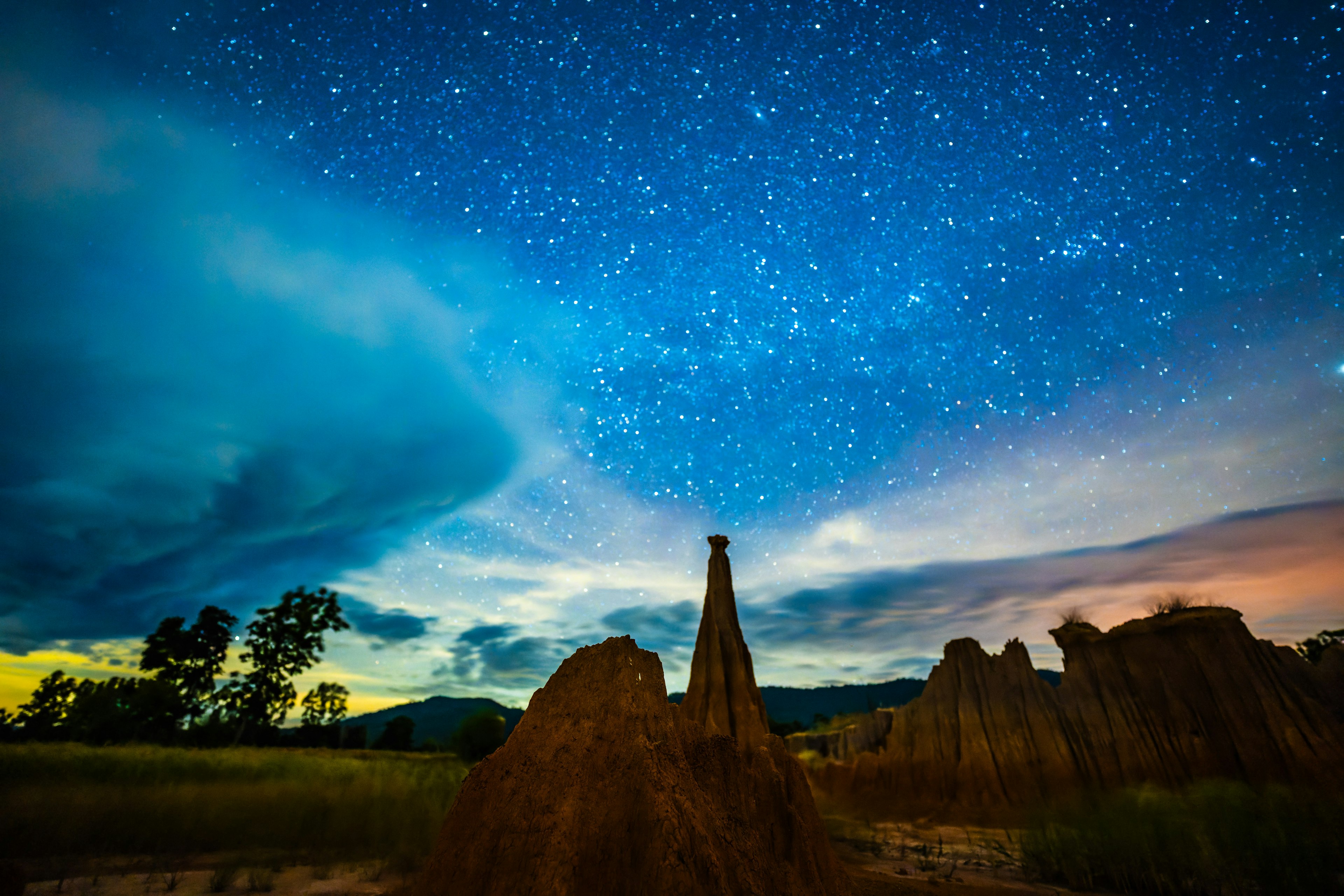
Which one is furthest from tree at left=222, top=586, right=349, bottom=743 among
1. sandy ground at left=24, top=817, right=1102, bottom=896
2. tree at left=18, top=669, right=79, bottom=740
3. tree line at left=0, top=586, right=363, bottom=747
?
sandy ground at left=24, top=817, right=1102, bottom=896

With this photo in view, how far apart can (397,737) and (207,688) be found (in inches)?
783

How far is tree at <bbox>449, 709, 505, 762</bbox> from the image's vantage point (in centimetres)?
4219

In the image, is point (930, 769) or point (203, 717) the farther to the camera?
point (203, 717)

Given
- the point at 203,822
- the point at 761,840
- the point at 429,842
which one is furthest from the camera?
the point at 429,842

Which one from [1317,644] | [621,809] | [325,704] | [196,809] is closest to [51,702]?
[325,704]

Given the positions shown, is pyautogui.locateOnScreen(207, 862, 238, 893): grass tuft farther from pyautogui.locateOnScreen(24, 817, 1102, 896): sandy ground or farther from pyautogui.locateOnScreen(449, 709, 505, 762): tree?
pyautogui.locateOnScreen(449, 709, 505, 762): tree

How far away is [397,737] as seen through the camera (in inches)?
2216

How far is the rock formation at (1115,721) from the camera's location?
21.3m

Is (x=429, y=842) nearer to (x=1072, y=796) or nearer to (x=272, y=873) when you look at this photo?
(x=272, y=873)

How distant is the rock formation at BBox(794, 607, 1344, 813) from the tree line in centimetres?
4404

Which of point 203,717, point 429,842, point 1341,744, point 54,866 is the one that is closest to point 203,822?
point 54,866

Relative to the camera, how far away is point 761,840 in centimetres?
759

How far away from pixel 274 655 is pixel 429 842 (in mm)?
39721

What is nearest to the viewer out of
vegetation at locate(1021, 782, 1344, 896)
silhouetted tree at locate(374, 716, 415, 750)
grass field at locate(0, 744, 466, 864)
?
grass field at locate(0, 744, 466, 864)
